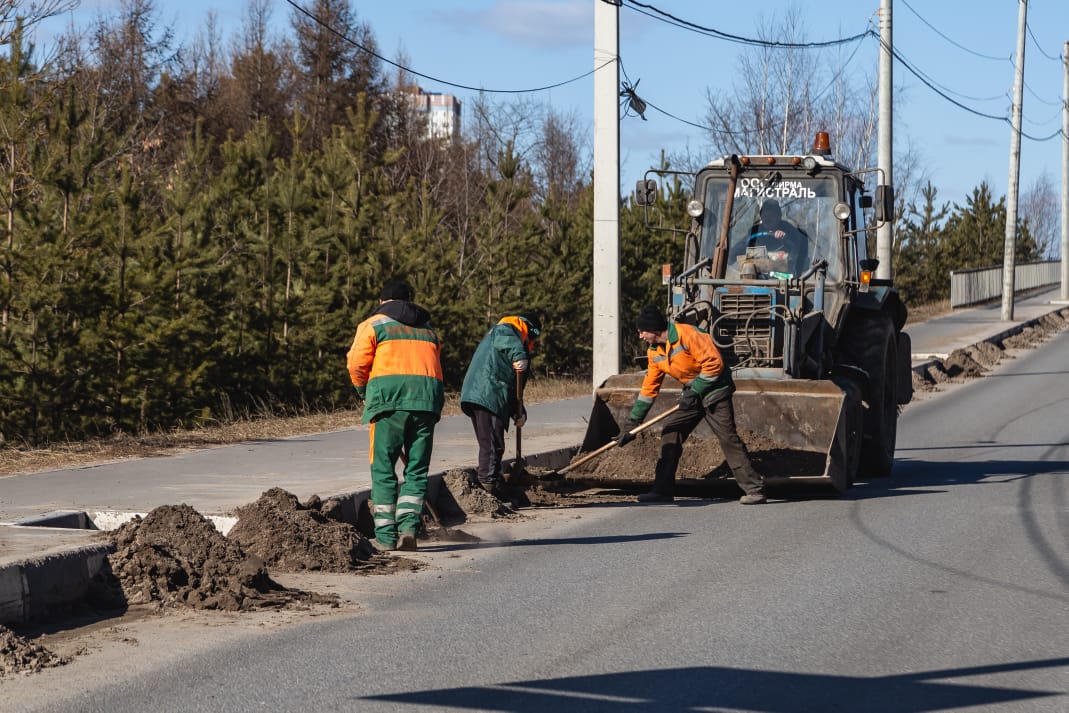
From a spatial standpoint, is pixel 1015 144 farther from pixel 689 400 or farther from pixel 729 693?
pixel 729 693

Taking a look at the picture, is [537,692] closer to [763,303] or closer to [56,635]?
[56,635]

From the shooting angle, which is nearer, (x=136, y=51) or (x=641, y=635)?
(x=641, y=635)

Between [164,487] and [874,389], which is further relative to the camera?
[874,389]

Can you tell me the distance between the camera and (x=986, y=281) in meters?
53.7

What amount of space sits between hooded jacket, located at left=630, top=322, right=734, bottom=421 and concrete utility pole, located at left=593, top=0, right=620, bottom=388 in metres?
3.99

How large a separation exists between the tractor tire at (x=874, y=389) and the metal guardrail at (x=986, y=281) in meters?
28.7

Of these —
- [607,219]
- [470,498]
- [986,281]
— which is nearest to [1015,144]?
[986,281]

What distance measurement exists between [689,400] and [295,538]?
3.87 meters

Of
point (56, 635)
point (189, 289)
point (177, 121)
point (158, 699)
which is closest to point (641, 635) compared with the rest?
point (158, 699)

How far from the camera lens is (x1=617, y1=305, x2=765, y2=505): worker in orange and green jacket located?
10750 mm

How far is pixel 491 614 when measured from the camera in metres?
6.77

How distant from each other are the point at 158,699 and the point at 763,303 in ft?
26.1

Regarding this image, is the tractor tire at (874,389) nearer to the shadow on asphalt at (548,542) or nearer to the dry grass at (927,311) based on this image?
the shadow on asphalt at (548,542)

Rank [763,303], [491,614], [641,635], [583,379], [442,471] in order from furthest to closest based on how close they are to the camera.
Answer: [583,379]
[763,303]
[442,471]
[491,614]
[641,635]
